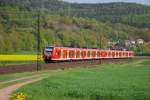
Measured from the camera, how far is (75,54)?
88.1 m

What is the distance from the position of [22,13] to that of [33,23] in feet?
17.3

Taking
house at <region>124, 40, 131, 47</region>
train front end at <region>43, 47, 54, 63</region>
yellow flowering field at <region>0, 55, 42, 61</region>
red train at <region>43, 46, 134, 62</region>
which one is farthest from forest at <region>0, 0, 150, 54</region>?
yellow flowering field at <region>0, 55, 42, 61</region>

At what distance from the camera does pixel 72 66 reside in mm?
70250

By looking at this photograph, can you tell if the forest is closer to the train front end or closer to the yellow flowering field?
the train front end

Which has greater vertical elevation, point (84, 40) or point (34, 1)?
point (34, 1)

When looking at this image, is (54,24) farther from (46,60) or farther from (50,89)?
(50,89)

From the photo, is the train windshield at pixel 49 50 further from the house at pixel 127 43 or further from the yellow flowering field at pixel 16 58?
the house at pixel 127 43

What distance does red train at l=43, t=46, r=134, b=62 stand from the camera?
75.7m

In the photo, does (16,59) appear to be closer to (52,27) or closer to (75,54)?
(75,54)

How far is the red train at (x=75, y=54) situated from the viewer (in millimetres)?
75688

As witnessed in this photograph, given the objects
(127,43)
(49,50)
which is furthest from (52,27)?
(49,50)

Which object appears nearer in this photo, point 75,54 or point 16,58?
point 16,58

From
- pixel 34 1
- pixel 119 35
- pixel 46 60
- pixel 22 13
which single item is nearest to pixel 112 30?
pixel 119 35

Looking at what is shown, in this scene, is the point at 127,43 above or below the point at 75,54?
below
